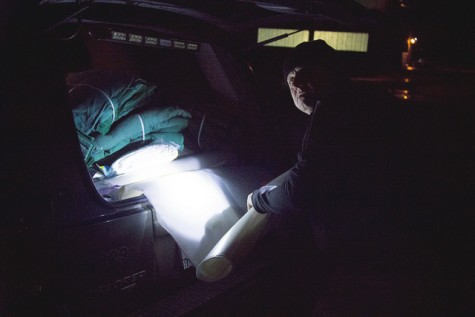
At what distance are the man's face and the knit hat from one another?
4 centimetres

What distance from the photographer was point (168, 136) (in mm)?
3066

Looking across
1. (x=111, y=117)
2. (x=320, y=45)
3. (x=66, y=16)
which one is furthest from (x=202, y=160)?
(x=66, y=16)

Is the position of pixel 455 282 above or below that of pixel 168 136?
below

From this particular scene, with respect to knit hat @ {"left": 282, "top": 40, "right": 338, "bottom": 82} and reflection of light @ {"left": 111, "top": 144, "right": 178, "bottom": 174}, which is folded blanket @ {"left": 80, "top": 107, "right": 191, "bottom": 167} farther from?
knit hat @ {"left": 282, "top": 40, "right": 338, "bottom": 82}

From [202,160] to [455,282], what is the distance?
82.1 inches

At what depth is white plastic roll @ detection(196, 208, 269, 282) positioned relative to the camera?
2.09 m

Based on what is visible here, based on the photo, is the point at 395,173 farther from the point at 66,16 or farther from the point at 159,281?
the point at 66,16

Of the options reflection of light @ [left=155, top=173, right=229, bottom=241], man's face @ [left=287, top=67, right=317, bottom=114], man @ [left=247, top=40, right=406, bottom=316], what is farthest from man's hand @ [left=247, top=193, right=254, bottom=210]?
man's face @ [left=287, top=67, right=317, bottom=114]

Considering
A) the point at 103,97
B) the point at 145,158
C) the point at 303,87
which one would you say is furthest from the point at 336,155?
the point at 103,97

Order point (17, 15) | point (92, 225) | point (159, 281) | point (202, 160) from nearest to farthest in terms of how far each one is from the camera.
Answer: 1. point (17, 15)
2. point (92, 225)
3. point (159, 281)
4. point (202, 160)

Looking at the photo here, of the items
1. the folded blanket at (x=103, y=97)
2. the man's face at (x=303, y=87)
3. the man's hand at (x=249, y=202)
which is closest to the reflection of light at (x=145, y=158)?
the folded blanket at (x=103, y=97)

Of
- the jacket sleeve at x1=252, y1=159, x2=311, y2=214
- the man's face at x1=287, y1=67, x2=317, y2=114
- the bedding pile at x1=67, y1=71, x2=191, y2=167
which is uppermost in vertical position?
the man's face at x1=287, y1=67, x2=317, y2=114

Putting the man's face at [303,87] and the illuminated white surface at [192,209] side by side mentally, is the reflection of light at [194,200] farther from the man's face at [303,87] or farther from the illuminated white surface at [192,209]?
the man's face at [303,87]

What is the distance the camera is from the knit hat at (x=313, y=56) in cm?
210
